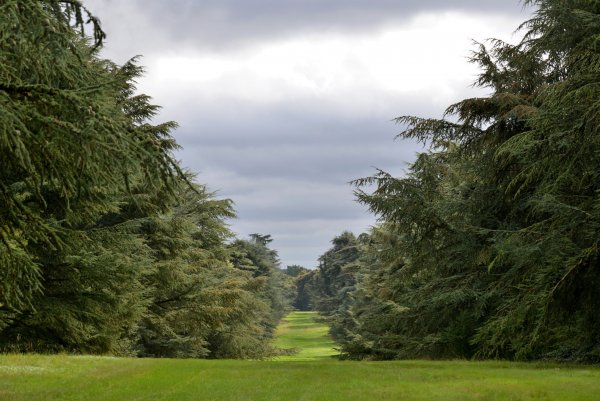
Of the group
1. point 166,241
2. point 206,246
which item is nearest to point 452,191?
point 166,241

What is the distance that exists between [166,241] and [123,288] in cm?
929

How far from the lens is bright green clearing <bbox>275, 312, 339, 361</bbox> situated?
195 feet

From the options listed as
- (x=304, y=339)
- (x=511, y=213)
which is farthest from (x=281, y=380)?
(x=304, y=339)

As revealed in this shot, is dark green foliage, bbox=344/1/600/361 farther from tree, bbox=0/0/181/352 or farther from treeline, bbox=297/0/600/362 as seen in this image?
tree, bbox=0/0/181/352

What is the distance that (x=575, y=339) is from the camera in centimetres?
1692

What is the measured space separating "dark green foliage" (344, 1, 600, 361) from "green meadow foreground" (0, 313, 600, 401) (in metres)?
1.05

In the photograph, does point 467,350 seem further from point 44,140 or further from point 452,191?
point 44,140

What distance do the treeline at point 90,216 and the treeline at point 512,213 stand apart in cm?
813

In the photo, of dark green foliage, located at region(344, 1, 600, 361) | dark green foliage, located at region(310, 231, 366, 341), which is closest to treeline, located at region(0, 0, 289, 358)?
dark green foliage, located at region(344, 1, 600, 361)

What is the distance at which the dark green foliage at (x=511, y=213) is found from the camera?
40.5 ft

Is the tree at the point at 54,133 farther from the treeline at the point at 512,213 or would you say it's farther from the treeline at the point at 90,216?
the treeline at the point at 512,213

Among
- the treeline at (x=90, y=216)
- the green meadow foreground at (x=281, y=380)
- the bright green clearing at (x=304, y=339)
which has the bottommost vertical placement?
the bright green clearing at (x=304, y=339)

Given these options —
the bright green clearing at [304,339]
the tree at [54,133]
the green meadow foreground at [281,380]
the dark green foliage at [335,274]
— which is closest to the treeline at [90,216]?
the tree at [54,133]

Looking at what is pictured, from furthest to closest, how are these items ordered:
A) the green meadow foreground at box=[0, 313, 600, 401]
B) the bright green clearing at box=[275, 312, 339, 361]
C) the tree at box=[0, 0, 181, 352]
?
the bright green clearing at box=[275, 312, 339, 361]
the green meadow foreground at box=[0, 313, 600, 401]
the tree at box=[0, 0, 181, 352]
